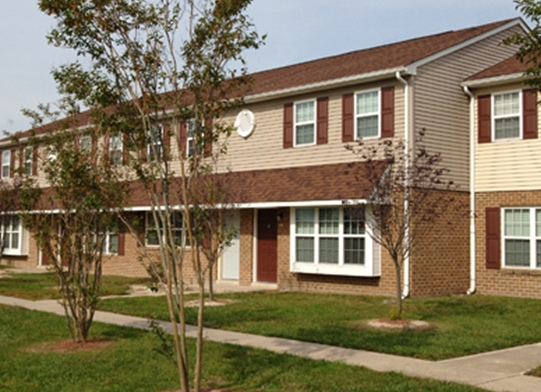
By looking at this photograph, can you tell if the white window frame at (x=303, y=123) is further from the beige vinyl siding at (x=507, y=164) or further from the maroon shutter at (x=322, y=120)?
the beige vinyl siding at (x=507, y=164)

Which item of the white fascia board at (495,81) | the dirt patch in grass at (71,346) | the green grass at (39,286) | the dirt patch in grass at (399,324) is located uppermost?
the white fascia board at (495,81)

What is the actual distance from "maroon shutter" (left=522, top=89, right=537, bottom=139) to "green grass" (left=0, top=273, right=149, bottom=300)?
10.9 m

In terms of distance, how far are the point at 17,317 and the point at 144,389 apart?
22.1ft

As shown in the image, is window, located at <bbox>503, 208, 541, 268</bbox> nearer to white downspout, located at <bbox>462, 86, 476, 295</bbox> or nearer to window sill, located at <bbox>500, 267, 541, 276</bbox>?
window sill, located at <bbox>500, 267, 541, 276</bbox>

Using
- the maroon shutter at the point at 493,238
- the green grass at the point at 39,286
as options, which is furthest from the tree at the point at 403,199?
the green grass at the point at 39,286

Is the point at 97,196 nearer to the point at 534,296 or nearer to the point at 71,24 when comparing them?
the point at 71,24

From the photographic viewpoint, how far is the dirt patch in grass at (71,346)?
1020 centimetres

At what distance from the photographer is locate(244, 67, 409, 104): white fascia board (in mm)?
16944

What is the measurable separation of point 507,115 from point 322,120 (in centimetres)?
463

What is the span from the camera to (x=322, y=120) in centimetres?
1861

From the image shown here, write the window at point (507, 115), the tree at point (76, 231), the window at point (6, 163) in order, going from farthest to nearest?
the window at point (6, 163)
the window at point (507, 115)
the tree at point (76, 231)

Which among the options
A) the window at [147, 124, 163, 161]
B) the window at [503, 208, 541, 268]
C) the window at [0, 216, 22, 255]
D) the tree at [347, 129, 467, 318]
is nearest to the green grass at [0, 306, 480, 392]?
the window at [147, 124, 163, 161]

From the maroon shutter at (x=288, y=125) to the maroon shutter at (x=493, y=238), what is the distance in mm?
5537

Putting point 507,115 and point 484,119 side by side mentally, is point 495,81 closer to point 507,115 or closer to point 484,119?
point 507,115
